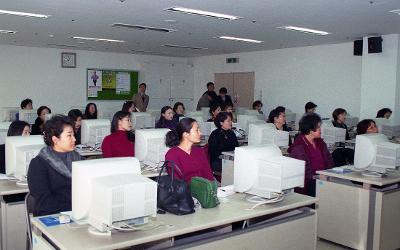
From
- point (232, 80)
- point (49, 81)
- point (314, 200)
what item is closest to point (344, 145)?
point (314, 200)

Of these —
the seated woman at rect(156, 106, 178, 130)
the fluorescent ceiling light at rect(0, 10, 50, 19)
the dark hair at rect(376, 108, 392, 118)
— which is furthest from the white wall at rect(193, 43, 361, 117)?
the fluorescent ceiling light at rect(0, 10, 50, 19)

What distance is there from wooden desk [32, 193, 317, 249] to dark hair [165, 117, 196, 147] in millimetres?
727

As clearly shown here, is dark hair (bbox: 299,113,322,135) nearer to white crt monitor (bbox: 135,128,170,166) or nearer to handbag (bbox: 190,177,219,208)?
white crt monitor (bbox: 135,128,170,166)

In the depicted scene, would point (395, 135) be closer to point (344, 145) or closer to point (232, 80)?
point (344, 145)

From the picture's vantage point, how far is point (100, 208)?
2160 mm

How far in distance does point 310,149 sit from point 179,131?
4.71 feet

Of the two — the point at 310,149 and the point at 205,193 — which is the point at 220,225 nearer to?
the point at 205,193

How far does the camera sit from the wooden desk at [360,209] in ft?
12.5

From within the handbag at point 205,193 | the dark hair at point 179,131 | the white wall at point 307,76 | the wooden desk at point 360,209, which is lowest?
the wooden desk at point 360,209

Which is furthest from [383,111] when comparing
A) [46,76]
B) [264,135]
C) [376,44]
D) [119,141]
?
[46,76]

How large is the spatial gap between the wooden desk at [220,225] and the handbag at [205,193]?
5 centimetres

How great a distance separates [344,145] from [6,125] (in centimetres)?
468

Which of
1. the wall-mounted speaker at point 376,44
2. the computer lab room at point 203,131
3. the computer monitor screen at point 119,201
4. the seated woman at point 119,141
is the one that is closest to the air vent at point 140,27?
the computer lab room at point 203,131

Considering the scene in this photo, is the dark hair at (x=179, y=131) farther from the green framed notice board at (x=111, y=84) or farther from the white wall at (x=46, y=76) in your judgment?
the green framed notice board at (x=111, y=84)
